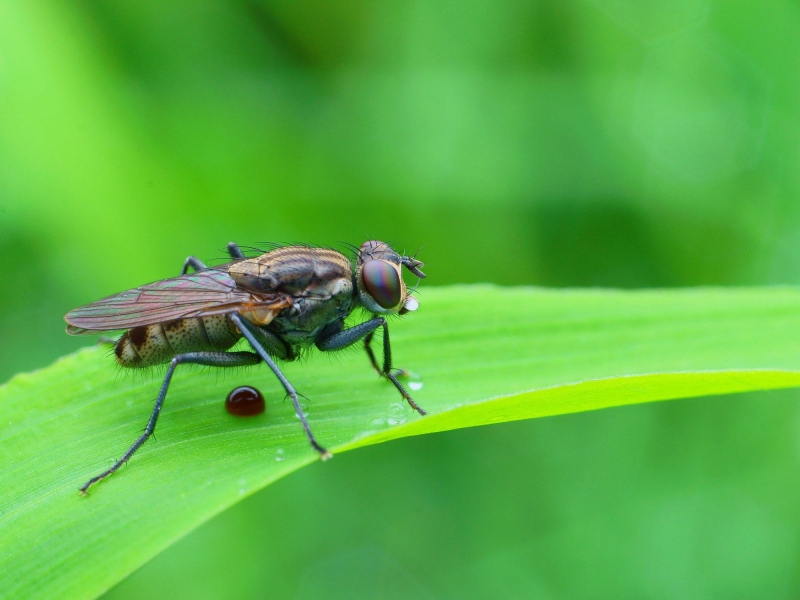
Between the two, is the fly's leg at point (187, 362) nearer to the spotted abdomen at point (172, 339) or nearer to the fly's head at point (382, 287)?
the spotted abdomen at point (172, 339)

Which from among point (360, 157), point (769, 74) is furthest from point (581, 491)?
point (769, 74)

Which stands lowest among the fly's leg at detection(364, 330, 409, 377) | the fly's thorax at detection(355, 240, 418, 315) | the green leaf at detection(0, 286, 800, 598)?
the fly's leg at detection(364, 330, 409, 377)

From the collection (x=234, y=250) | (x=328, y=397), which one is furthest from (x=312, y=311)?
(x=234, y=250)

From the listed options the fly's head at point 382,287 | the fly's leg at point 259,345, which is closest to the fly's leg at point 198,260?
the fly's leg at point 259,345

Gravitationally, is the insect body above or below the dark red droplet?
above

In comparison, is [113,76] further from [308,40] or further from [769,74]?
[769,74]

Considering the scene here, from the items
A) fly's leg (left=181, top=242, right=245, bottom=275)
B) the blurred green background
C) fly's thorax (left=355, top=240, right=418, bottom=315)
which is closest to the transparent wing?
fly's leg (left=181, top=242, right=245, bottom=275)

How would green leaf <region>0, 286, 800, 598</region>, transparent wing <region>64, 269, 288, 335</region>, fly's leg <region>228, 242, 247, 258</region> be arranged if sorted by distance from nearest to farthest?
green leaf <region>0, 286, 800, 598</region> → transparent wing <region>64, 269, 288, 335</region> → fly's leg <region>228, 242, 247, 258</region>

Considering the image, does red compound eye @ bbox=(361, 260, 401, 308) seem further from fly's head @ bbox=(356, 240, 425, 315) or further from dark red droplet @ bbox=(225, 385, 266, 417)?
dark red droplet @ bbox=(225, 385, 266, 417)

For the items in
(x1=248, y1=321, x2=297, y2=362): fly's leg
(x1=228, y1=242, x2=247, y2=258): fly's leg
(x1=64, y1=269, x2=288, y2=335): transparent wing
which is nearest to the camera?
(x1=64, y1=269, x2=288, y2=335): transparent wing
